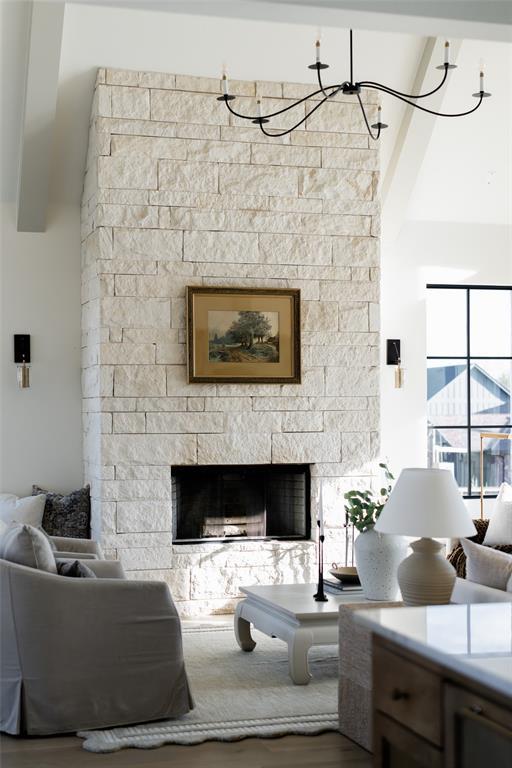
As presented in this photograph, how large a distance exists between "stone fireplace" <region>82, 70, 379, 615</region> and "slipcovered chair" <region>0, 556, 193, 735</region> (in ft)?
7.16

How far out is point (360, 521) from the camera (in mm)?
5289

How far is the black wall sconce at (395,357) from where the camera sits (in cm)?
779

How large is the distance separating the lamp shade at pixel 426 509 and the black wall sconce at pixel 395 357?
3.64 meters

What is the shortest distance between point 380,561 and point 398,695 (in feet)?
9.17

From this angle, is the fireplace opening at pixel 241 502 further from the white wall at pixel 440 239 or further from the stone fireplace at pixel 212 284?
the white wall at pixel 440 239

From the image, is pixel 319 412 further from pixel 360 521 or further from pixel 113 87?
pixel 113 87

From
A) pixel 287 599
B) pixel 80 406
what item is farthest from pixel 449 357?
pixel 287 599

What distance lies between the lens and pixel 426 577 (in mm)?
4160

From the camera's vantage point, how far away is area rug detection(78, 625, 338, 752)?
4.28 meters

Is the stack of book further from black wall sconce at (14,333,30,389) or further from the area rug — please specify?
black wall sconce at (14,333,30,389)

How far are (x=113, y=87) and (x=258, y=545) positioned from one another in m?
3.17

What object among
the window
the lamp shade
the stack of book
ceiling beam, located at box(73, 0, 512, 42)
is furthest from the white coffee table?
the window

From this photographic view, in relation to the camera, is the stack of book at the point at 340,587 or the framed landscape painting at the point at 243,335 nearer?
the stack of book at the point at 340,587

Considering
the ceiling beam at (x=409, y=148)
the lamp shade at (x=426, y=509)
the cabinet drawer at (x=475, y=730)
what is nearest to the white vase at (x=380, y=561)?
the lamp shade at (x=426, y=509)
